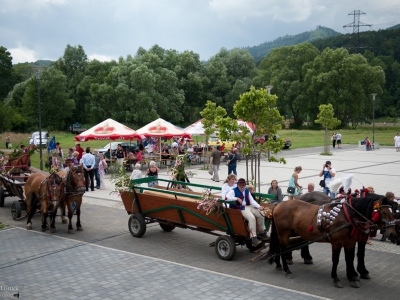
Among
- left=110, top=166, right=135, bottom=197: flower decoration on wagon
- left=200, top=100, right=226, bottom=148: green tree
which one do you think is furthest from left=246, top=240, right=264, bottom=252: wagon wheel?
left=200, top=100, right=226, bottom=148: green tree

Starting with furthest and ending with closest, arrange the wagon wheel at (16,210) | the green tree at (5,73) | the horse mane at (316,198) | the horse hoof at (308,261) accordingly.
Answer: the green tree at (5,73) < the wagon wheel at (16,210) < the horse hoof at (308,261) < the horse mane at (316,198)

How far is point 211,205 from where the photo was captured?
962 centimetres

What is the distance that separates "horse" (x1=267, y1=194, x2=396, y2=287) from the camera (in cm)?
777

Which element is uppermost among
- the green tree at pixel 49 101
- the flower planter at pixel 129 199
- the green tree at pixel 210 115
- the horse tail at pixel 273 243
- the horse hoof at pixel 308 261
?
the green tree at pixel 49 101

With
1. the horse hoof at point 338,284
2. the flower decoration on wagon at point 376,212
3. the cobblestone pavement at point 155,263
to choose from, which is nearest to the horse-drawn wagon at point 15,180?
the cobblestone pavement at point 155,263

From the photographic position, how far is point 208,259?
9828mm

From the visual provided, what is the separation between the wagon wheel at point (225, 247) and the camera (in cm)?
952

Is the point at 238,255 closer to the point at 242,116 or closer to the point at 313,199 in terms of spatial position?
the point at 313,199

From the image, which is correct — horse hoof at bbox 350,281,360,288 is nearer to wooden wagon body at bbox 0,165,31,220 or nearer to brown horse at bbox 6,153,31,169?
wooden wagon body at bbox 0,165,31,220

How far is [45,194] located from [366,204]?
813cm

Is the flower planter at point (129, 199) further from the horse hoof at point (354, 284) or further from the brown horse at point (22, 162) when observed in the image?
the brown horse at point (22, 162)

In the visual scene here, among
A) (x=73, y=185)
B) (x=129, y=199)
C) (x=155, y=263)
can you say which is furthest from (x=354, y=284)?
(x=73, y=185)

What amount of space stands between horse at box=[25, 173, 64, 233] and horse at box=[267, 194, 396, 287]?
5935 millimetres

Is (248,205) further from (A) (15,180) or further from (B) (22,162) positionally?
(B) (22,162)
